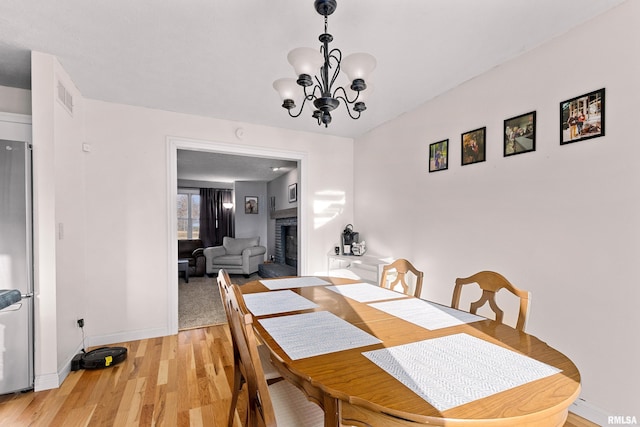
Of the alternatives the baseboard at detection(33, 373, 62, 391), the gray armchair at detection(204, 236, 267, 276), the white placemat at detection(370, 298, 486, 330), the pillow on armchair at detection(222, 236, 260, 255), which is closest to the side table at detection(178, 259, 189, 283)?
the gray armchair at detection(204, 236, 267, 276)

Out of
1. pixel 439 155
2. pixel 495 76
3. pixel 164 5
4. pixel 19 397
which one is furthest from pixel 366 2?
pixel 19 397

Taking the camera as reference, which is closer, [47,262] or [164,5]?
[164,5]

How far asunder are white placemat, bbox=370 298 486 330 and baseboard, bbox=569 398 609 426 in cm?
103

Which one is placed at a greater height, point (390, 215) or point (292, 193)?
point (292, 193)

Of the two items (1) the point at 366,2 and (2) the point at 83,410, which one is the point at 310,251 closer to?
(2) the point at 83,410

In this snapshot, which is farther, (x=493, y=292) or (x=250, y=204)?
(x=250, y=204)

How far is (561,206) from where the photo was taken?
6.54 feet

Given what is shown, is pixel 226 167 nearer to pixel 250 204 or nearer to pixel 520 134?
pixel 250 204

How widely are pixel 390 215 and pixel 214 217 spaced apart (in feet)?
20.9

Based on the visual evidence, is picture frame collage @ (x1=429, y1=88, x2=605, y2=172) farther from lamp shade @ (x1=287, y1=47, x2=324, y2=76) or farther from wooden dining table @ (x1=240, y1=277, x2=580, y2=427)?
lamp shade @ (x1=287, y1=47, x2=324, y2=76)

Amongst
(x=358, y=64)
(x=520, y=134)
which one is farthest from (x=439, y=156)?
(x=358, y=64)

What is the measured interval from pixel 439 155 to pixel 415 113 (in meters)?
0.61

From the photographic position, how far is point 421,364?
0.97 m

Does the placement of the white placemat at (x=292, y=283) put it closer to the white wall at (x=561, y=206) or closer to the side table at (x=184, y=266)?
the white wall at (x=561, y=206)
